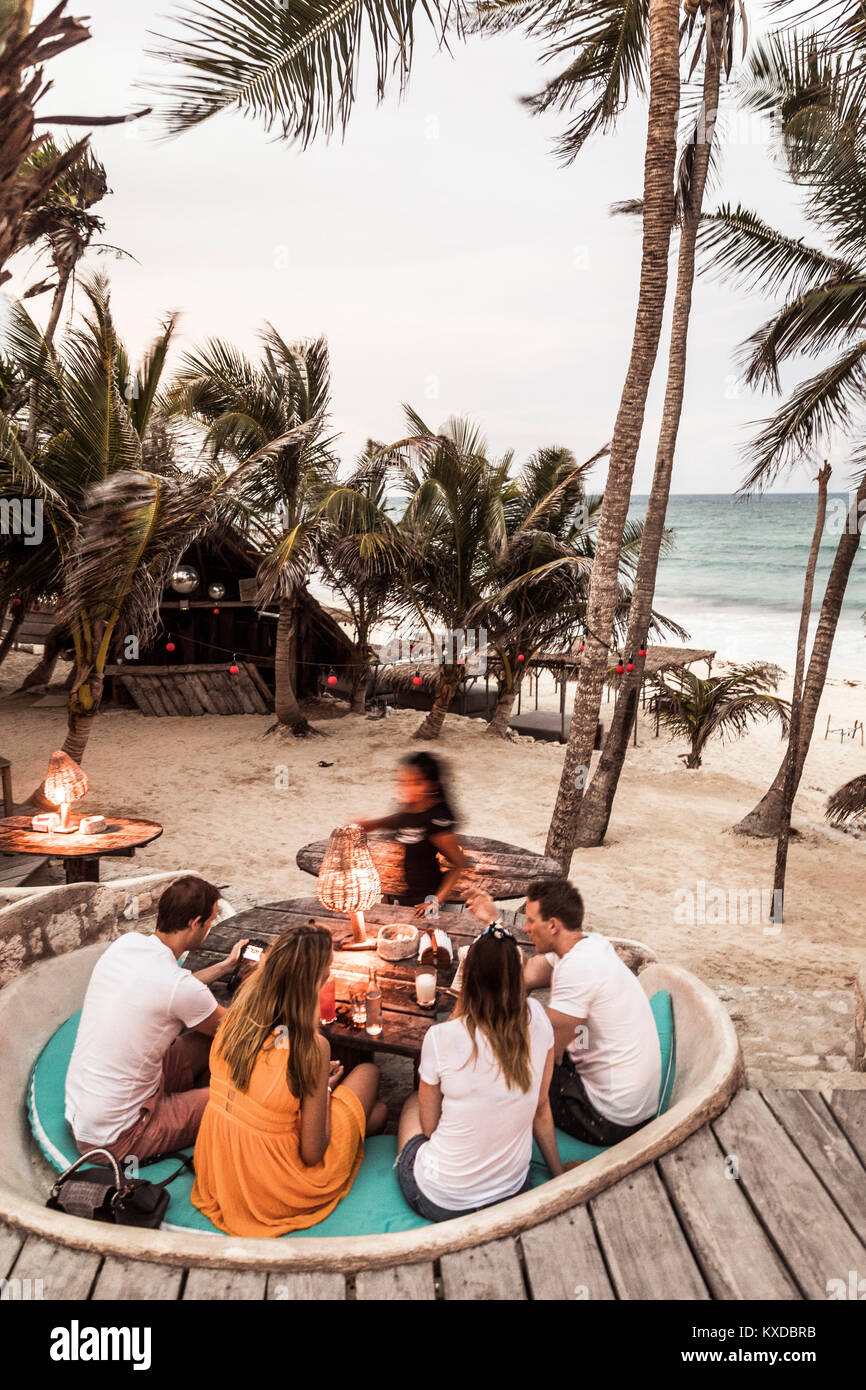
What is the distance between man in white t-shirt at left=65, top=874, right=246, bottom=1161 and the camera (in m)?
2.92

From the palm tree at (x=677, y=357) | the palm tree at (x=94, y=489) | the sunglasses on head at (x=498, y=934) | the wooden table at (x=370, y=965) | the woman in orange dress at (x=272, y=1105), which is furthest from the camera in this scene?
the palm tree at (x=677, y=357)

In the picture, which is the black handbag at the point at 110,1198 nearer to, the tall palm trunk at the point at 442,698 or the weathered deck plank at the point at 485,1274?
the weathered deck plank at the point at 485,1274

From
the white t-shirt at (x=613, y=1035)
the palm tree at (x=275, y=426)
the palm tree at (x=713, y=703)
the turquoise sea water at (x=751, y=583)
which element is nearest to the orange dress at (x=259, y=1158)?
the white t-shirt at (x=613, y=1035)

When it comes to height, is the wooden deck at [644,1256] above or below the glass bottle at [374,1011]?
below

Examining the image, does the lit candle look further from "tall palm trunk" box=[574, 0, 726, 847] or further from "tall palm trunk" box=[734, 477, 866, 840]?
"tall palm trunk" box=[734, 477, 866, 840]

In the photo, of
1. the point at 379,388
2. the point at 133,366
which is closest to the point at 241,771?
the point at 133,366

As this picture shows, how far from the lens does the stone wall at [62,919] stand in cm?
380

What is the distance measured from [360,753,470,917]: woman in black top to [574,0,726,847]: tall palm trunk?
3385mm

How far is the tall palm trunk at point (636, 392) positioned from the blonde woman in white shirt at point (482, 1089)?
3.66 meters

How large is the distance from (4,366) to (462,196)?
6215cm

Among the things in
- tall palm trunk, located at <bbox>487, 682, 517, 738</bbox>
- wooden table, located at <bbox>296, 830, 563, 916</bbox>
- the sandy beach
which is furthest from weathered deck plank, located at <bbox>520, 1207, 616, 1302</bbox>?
tall palm trunk, located at <bbox>487, 682, 517, 738</bbox>
